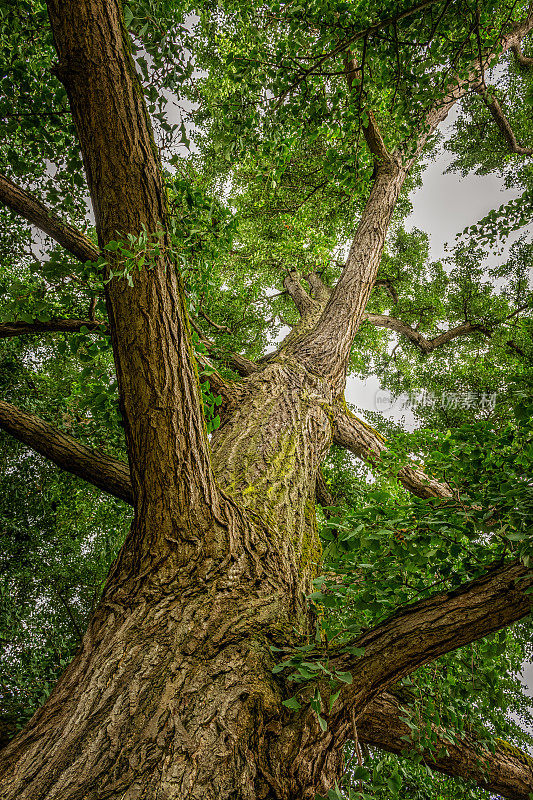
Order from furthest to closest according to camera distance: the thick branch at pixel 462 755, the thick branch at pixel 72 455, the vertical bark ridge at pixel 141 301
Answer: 1. the thick branch at pixel 72 455
2. the thick branch at pixel 462 755
3. the vertical bark ridge at pixel 141 301

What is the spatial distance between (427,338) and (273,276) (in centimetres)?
487

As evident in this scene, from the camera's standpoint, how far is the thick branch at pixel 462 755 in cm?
228

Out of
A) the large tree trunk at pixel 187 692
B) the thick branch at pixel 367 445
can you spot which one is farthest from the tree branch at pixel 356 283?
the large tree trunk at pixel 187 692

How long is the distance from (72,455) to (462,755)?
3.64 meters

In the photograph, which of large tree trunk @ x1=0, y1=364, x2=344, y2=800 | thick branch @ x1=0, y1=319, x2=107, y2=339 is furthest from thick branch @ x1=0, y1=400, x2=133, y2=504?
large tree trunk @ x1=0, y1=364, x2=344, y2=800

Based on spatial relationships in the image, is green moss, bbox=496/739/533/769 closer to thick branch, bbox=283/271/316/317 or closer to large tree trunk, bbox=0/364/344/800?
large tree trunk, bbox=0/364/344/800

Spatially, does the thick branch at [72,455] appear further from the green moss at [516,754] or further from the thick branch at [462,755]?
the green moss at [516,754]

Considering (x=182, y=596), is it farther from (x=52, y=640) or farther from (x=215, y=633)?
(x=52, y=640)

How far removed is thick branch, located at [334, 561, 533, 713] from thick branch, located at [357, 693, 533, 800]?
109cm

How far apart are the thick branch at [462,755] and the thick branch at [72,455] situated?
2.30 m

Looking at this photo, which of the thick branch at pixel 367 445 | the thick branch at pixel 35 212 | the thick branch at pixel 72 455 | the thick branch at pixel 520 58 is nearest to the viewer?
the thick branch at pixel 72 455

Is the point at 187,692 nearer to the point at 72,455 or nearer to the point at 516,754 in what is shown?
the point at 72,455

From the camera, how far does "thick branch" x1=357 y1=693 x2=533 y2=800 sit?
7.48ft

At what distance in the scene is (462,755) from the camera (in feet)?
8.36
